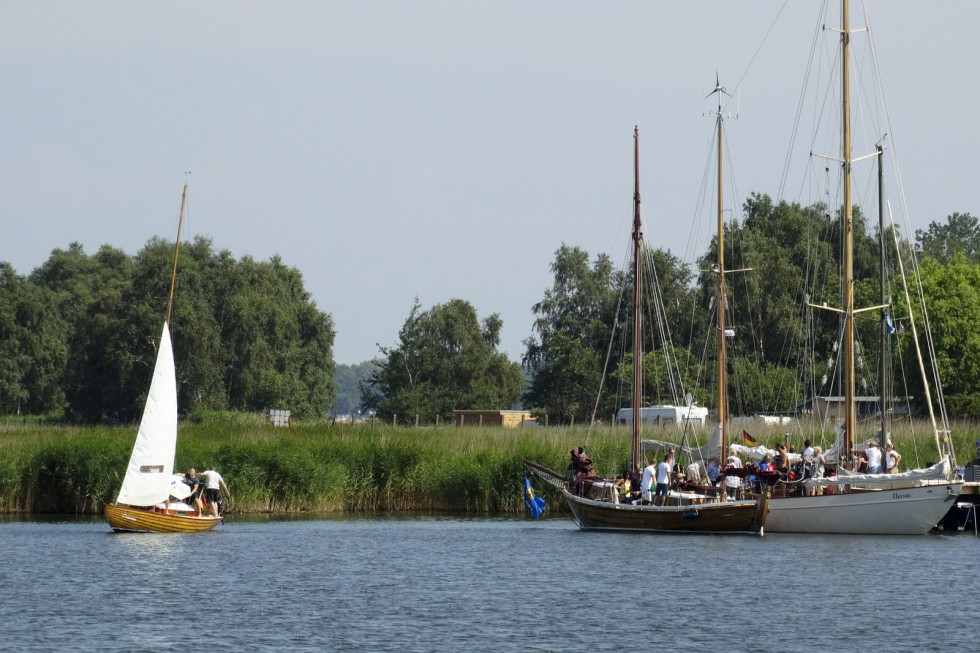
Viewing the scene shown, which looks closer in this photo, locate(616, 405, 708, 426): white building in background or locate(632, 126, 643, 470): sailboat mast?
locate(632, 126, 643, 470): sailboat mast

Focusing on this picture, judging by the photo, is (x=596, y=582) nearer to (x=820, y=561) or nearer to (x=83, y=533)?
(x=820, y=561)

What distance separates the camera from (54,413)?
137750mm

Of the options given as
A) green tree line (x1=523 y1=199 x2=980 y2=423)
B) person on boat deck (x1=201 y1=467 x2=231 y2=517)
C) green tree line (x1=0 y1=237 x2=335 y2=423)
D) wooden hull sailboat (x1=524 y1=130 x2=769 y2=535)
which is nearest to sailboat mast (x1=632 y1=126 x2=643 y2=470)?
wooden hull sailboat (x1=524 y1=130 x2=769 y2=535)

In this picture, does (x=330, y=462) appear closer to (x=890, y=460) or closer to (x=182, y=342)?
(x=890, y=460)

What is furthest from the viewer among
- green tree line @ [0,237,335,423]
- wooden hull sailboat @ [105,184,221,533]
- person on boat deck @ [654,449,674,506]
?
green tree line @ [0,237,335,423]

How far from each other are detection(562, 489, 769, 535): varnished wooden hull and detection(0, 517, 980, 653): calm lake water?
2.03 feet

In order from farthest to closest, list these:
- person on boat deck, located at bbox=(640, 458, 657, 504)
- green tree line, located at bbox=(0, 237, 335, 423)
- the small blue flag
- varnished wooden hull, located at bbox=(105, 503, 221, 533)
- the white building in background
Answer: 1. green tree line, located at bbox=(0, 237, 335, 423)
2. the white building in background
3. the small blue flag
4. person on boat deck, located at bbox=(640, 458, 657, 504)
5. varnished wooden hull, located at bbox=(105, 503, 221, 533)

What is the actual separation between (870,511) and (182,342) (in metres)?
78.0

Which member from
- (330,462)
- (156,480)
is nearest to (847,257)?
(330,462)

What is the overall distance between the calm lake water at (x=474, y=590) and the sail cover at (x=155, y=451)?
1.37m

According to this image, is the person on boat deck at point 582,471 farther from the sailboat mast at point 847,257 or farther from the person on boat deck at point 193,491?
the person on boat deck at point 193,491

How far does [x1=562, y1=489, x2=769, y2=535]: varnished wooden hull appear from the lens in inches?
1966

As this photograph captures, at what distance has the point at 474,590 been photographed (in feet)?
122

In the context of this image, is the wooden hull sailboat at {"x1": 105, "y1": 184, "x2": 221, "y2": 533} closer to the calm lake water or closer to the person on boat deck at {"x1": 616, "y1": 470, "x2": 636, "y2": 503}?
the calm lake water
